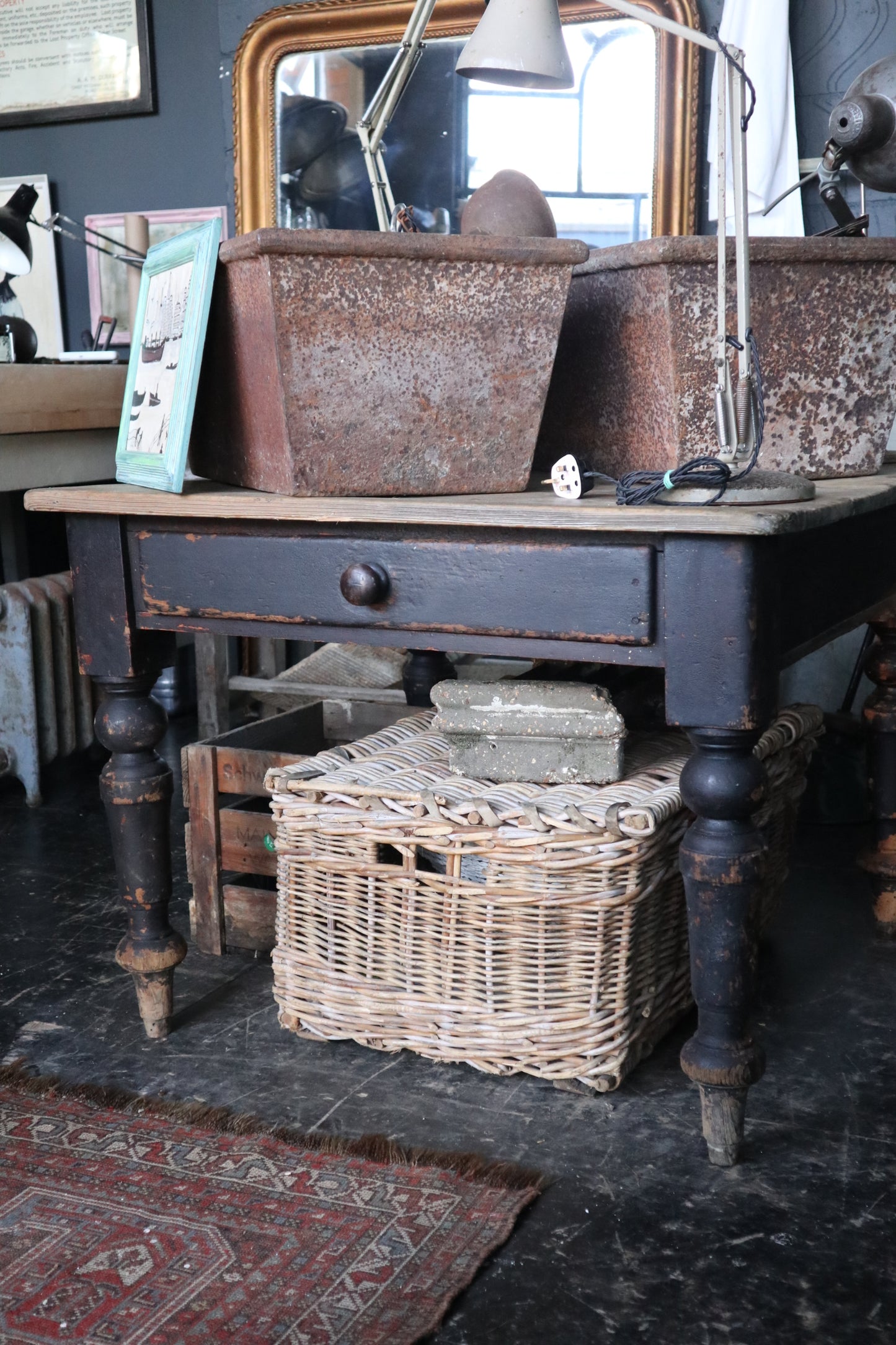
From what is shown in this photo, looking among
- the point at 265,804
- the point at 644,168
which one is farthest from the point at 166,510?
the point at 644,168

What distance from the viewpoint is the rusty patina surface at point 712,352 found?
1.50 m

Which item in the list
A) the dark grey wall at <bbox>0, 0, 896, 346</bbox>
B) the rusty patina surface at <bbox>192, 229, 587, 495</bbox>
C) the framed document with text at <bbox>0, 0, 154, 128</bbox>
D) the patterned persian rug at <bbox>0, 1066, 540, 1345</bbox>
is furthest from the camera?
the framed document with text at <bbox>0, 0, 154, 128</bbox>

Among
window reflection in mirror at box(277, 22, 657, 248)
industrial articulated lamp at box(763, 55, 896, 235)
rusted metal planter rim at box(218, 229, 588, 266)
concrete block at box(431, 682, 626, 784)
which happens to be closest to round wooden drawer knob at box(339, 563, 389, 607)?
concrete block at box(431, 682, 626, 784)

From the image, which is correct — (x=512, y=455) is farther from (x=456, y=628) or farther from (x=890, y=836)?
(x=890, y=836)

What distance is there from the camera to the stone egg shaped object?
1578mm

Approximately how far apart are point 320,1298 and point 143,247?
281 centimetres

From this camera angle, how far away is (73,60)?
3.64 m

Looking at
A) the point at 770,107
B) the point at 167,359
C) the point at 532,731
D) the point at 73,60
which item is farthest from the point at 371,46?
the point at 532,731

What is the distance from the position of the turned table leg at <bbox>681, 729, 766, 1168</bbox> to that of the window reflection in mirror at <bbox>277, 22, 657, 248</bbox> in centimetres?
202

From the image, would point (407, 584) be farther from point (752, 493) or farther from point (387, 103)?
point (387, 103)

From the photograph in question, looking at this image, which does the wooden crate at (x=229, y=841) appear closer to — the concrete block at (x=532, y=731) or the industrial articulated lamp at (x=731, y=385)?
the concrete block at (x=532, y=731)

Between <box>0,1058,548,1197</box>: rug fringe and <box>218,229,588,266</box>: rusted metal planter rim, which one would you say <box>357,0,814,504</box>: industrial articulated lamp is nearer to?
<box>218,229,588,266</box>: rusted metal planter rim

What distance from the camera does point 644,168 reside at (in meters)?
3.03

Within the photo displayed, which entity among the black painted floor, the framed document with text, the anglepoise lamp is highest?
the framed document with text
